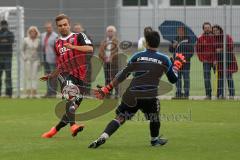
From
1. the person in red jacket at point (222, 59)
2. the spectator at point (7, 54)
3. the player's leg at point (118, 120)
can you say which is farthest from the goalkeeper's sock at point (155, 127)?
the spectator at point (7, 54)

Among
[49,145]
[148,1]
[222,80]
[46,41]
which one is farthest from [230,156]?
[148,1]

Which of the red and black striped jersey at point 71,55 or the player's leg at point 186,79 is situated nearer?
the red and black striped jersey at point 71,55

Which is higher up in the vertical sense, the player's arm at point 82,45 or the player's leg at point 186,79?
the player's arm at point 82,45

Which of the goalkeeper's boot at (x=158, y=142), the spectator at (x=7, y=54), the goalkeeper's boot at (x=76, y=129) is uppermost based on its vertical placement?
the spectator at (x=7, y=54)

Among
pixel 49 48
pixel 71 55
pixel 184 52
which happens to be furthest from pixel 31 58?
pixel 71 55

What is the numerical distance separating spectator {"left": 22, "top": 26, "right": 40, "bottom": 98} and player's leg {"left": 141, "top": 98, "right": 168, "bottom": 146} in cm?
1000

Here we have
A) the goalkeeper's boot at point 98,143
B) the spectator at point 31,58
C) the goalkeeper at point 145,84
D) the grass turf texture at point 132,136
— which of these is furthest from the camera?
the spectator at point 31,58

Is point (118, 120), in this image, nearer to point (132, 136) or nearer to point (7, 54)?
point (132, 136)

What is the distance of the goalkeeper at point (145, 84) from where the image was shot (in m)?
10.6

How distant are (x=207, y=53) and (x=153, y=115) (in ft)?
29.9

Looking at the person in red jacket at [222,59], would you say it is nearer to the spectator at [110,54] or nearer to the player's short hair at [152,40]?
the spectator at [110,54]

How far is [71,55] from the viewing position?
12.1 metres

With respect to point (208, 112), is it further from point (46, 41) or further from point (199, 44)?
point (46, 41)

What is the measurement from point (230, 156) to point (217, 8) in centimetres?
1089
